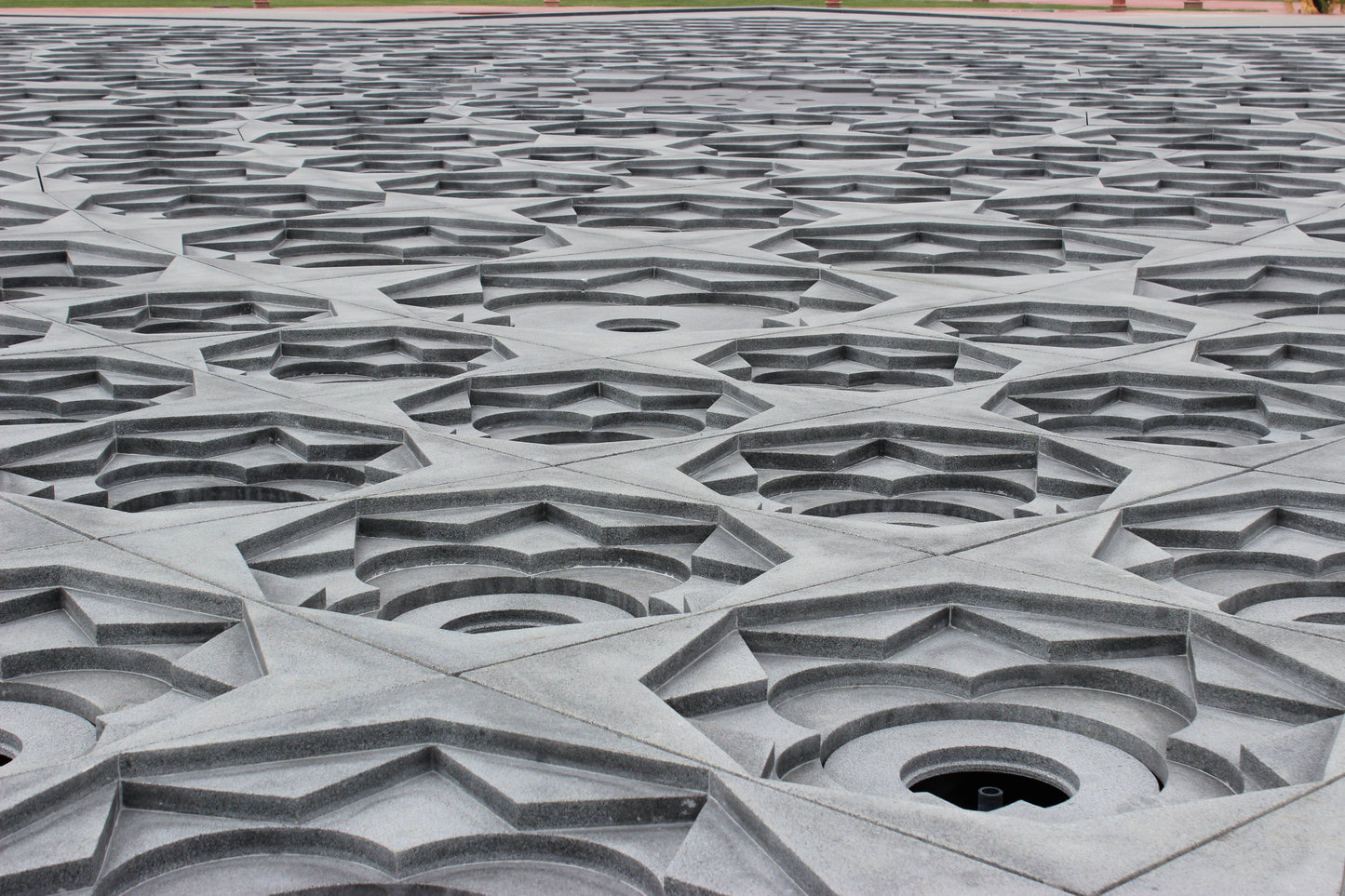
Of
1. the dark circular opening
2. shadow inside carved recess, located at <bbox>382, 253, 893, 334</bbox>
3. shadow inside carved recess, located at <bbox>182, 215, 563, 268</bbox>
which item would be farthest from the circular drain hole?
the dark circular opening

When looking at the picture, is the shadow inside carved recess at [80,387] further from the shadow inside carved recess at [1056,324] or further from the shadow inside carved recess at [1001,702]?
the shadow inside carved recess at [1056,324]

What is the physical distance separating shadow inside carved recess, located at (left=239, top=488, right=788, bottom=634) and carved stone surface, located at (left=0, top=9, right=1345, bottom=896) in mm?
14

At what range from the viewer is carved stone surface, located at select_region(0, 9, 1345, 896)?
7.32 feet

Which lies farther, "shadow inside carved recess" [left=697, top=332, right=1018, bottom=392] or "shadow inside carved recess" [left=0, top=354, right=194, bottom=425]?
"shadow inside carved recess" [left=697, top=332, right=1018, bottom=392]

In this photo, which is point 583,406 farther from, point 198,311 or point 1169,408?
point 198,311

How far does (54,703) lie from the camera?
2.79 metres

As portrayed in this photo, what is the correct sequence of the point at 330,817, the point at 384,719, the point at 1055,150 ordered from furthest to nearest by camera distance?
the point at 1055,150 < the point at 384,719 < the point at 330,817

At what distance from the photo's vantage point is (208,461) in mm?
4188

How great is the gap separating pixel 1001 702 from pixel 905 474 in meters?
1.44

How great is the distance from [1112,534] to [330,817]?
201cm

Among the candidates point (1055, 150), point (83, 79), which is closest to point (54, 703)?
point (1055, 150)

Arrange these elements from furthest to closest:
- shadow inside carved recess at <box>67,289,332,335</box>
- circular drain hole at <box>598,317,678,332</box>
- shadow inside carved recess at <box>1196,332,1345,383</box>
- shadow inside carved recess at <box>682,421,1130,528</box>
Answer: circular drain hole at <box>598,317,678,332</box> < shadow inside carved recess at <box>67,289,332,335</box> < shadow inside carved recess at <box>1196,332,1345,383</box> < shadow inside carved recess at <box>682,421,1130,528</box>

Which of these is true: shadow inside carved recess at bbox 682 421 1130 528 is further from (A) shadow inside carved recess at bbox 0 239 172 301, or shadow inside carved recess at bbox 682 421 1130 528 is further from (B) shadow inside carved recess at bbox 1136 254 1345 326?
(A) shadow inside carved recess at bbox 0 239 172 301

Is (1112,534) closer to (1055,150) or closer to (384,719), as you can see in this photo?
(384,719)
